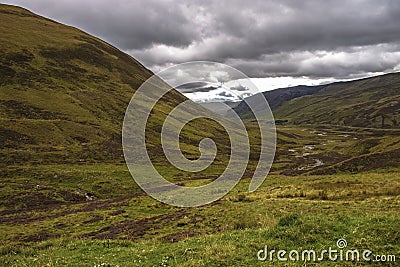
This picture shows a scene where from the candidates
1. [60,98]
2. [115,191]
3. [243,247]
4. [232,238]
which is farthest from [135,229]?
[60,98]

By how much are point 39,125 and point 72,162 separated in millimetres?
25162

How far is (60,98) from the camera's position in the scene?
→ 124m

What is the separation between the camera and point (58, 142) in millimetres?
88375

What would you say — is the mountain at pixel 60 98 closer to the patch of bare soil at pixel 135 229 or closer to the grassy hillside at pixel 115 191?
the grassy hillside at pixel 115 191

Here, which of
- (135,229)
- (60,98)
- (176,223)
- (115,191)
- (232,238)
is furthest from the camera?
(60,98)

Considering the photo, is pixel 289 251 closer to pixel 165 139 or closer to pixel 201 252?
pixel 201 252

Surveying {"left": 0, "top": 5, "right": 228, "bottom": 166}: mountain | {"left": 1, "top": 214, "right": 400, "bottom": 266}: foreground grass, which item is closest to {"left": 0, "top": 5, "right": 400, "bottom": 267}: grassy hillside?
{"left": 1, "top": 214, "right": 400, "bottom": 266}: foreground grass

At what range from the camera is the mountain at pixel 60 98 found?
8469 centimetres

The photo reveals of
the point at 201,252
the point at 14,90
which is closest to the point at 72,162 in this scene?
the point at 14,90

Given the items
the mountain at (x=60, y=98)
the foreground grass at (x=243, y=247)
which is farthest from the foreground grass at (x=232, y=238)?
the mountain at (x=60, y=98)

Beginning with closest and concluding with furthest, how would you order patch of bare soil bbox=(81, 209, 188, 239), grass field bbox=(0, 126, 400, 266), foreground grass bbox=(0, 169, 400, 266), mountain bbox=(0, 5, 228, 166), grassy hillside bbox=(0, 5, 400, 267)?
foreground grass bbox=(0, 169, 400, 266) → grass field bbox=(0, 126, 400, 266) → grassy hillside bbox=(0, 5, 400, 267) → patch of bare soil bbox=(81, 209, 188, 239) → mountain bbox=(0, 5, 228, 166)

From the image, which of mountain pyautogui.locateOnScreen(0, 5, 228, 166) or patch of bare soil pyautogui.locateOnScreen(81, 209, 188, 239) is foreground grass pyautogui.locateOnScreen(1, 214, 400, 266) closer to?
patch of bare soil pyautogui.locateOnScreen(81, 209, 188, 239)

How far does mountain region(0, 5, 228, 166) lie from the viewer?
278ft

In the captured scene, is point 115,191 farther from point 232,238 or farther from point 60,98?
point 60,98
